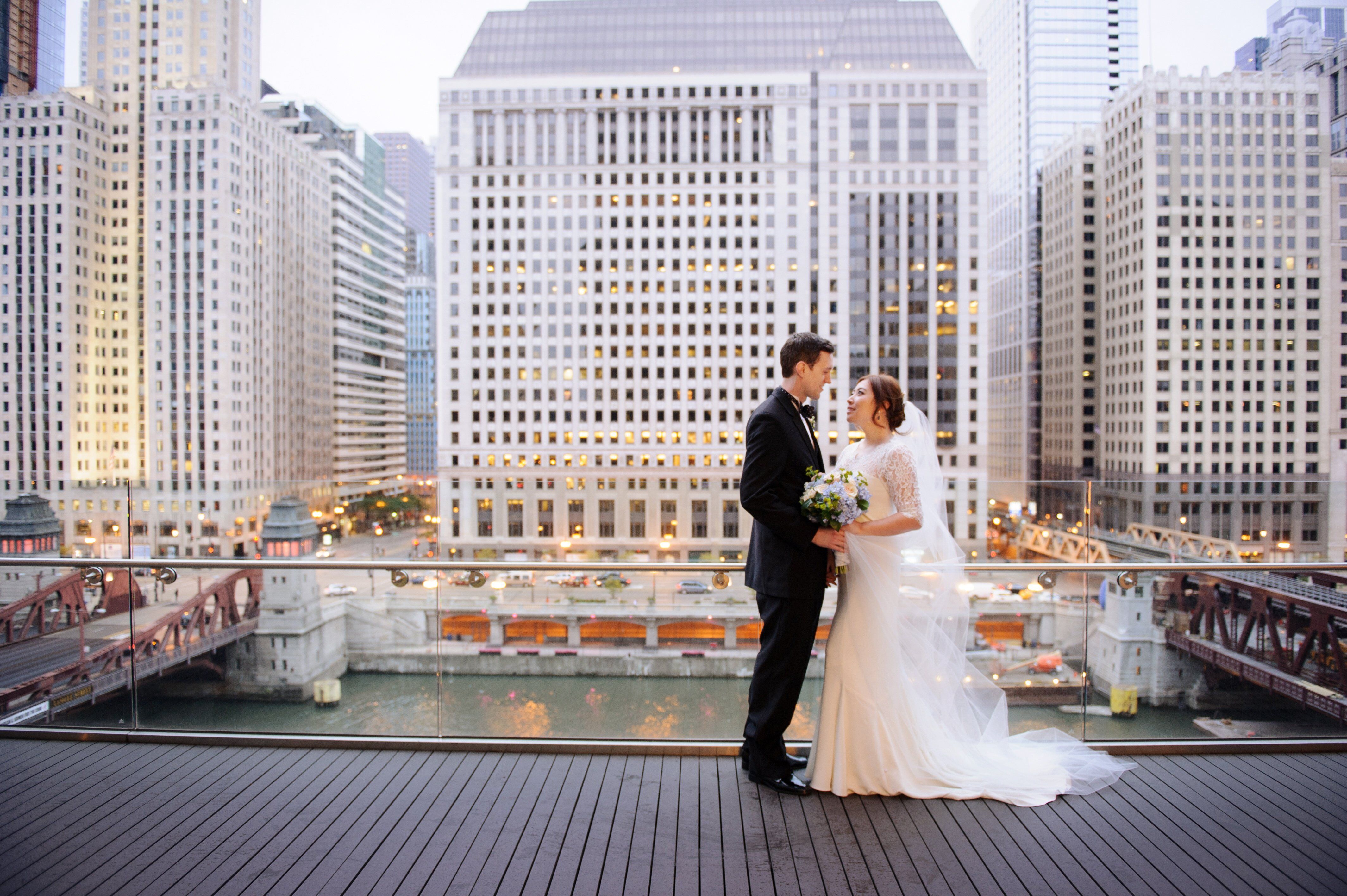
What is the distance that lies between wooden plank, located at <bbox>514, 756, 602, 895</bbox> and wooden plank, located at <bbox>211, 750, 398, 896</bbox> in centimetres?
93

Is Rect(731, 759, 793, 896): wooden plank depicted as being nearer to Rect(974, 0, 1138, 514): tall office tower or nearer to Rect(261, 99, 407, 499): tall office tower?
Rect(974, 0, 1138, 514): tall office tower

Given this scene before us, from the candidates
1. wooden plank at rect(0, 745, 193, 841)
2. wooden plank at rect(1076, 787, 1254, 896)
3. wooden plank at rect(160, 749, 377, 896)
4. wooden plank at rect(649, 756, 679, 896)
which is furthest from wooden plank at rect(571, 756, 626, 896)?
wooden plank at rect(0, 745, 193, 841)

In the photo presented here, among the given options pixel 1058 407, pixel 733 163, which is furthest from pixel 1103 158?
pixel 733 163

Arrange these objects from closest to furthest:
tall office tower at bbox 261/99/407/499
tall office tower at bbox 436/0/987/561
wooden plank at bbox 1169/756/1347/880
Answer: wooden plank at bbox 1169/756/1347/880 → tall office tower at bbox 436/0/987/561 → tall office tower at bbox 261/99/407/499

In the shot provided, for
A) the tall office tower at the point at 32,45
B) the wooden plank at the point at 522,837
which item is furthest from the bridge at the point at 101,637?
the tall office tower at the point at 32,45

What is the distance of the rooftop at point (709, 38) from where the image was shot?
51906 millimetres

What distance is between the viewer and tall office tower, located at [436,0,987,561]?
50625 millimetres

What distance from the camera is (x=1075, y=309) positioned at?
212 feet

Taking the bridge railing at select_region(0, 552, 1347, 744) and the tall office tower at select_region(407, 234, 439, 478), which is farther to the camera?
the tall office tower at select_region(407, 234, 439, 478)

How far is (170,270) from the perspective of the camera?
2096 inches

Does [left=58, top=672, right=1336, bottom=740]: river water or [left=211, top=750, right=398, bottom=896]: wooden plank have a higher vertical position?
[left=58, top=672, right=1336, bottom=740]: river water

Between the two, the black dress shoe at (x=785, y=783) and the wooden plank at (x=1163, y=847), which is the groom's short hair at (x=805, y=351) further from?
the wooden plank at (x=1163, y=847)

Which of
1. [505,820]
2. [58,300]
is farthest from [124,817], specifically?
[58,300]

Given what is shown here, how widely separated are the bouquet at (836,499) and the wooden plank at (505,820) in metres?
1.87
